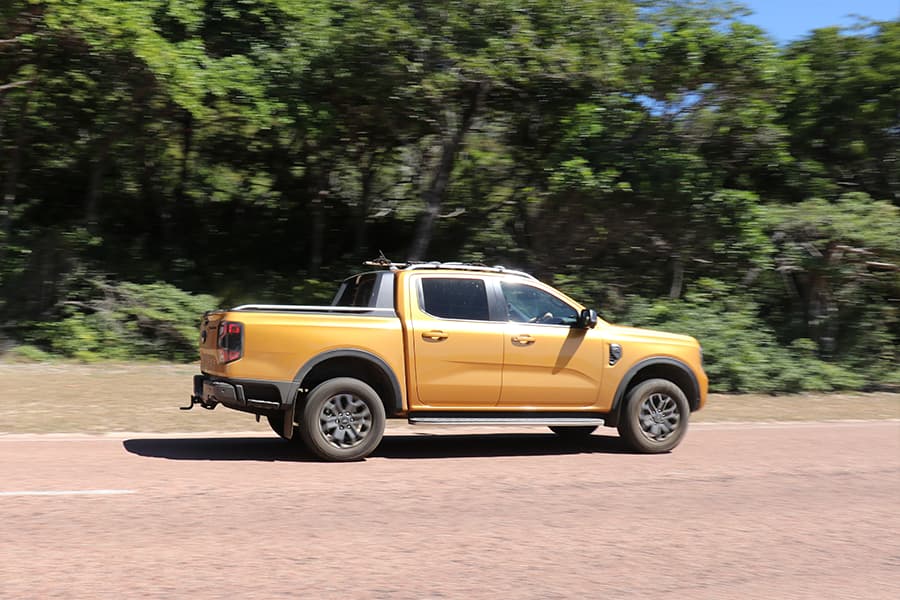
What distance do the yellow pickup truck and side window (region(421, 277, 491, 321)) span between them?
13mm

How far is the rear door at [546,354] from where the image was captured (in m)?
10.1

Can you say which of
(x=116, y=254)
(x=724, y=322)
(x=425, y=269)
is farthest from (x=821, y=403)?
(x=116, y=254)

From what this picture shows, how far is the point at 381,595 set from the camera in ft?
17.3

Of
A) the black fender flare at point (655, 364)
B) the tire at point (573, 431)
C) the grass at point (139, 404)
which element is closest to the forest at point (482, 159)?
the grass at point (139, 404)

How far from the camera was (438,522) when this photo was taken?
7.06 metres

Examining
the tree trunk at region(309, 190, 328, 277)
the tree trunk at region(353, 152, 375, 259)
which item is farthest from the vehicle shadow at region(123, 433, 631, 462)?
the tree trunk at region(309, 190, 328, 277)

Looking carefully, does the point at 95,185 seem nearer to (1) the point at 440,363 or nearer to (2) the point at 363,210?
(2) the point at 363,210

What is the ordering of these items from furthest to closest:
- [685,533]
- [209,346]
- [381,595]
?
[209,346] → [685,533] → [381,595]

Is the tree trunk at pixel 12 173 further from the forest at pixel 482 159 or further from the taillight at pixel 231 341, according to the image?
the taillight at pixel 231 341

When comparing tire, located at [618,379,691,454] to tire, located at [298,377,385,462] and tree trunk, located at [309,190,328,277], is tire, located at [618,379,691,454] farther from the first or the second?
tree trunk, located at [309,190,328,277]

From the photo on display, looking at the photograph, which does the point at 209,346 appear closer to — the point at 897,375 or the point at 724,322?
the point at 724,322

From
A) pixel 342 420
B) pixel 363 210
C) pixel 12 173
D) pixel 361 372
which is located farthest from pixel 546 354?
pixel 12 173

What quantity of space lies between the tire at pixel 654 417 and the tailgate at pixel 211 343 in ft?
14.2

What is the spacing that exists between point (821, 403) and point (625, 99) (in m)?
7.03
